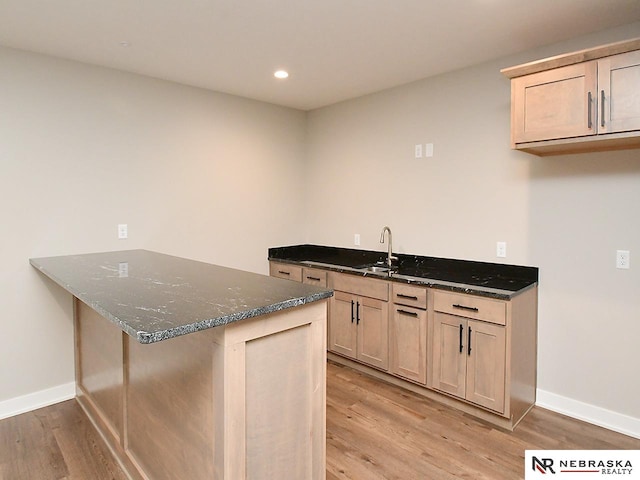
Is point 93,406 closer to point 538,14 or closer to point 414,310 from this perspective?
point 414,310

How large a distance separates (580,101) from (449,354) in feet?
5.87

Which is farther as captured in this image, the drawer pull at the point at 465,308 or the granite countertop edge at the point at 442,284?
the drawer pull at the point at 465,308

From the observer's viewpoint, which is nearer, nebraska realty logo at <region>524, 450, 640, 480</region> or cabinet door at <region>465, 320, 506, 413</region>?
nebraska realty logo at <region>524, 450, 640, 480</region>

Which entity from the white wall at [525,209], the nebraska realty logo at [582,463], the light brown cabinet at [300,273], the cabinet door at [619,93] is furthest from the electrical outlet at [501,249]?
the light brown cabinet at [300,273]

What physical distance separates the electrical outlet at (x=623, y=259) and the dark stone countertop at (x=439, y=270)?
1.61 feet

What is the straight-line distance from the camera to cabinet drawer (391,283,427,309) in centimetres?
301

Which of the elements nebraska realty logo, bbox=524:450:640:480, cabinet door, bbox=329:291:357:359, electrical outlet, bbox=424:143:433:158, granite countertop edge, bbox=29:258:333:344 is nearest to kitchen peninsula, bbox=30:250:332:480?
granite countertop edge, bbox=29:258:333:344

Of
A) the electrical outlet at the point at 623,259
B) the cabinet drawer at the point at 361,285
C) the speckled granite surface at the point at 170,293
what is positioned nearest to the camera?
the speckled granite surface at the point at 170,293

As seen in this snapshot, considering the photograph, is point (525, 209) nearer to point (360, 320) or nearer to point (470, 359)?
point (470, 359)

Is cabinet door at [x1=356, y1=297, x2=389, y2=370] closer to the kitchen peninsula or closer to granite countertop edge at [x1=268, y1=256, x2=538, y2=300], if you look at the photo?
granite countertop edge at [x1=268, y1=256, x2=538, y2=300]

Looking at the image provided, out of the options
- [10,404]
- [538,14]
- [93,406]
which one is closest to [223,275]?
[93,406]

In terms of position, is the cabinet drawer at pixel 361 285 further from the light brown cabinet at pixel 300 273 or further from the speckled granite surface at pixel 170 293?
the speckled granite surface at pixel 170 293

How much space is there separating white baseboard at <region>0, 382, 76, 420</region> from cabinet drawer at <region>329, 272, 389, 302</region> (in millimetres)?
2240

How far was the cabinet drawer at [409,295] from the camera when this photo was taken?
119 inches
